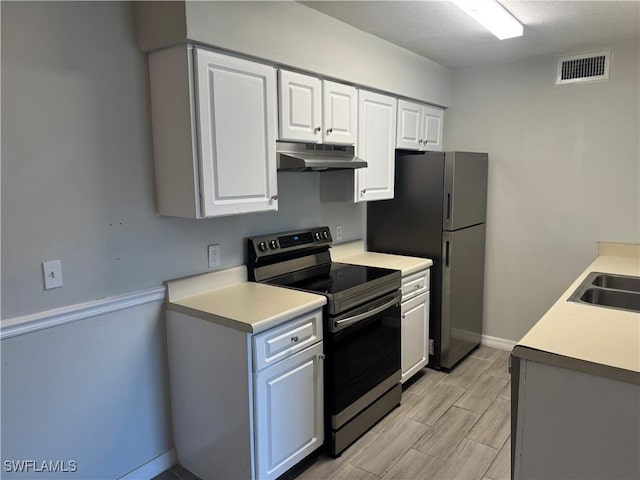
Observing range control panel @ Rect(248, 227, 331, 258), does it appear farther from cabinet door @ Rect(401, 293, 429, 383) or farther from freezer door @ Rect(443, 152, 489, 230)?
freezer door @ Rect(443, 152, 489, 230)

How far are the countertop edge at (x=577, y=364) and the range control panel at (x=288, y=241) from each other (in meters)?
1.50

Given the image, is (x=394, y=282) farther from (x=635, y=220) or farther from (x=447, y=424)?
(x=635, y=220)

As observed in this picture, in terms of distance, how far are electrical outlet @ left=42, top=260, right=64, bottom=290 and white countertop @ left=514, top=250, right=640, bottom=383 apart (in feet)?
5.83

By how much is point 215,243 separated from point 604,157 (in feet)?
9.17

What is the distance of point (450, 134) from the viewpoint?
3900 mm

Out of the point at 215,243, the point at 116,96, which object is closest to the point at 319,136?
the point at 215,243

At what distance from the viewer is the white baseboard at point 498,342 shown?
12.4 ft

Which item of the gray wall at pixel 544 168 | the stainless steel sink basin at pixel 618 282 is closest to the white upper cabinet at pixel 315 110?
the gray wall at pixel 544 168

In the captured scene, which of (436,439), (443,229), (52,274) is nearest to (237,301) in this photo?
(52,274)

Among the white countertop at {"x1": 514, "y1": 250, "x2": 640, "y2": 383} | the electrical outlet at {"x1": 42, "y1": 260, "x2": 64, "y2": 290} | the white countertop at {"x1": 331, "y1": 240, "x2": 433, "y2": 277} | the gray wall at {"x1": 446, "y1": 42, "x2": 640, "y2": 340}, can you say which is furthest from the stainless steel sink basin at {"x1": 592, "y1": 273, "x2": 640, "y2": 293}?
the electrical outlet at {"x1": 42, "y1": 260, "x2": 64, "y2": 290}

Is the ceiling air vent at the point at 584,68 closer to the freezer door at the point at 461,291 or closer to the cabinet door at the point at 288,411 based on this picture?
the freezer door at the point at 461,291

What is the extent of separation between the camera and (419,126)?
3502 mm

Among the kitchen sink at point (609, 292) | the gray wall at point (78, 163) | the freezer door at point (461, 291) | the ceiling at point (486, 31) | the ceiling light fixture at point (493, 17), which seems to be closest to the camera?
the gray wall at point (78, 163)

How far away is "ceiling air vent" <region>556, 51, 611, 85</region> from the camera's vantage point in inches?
124
